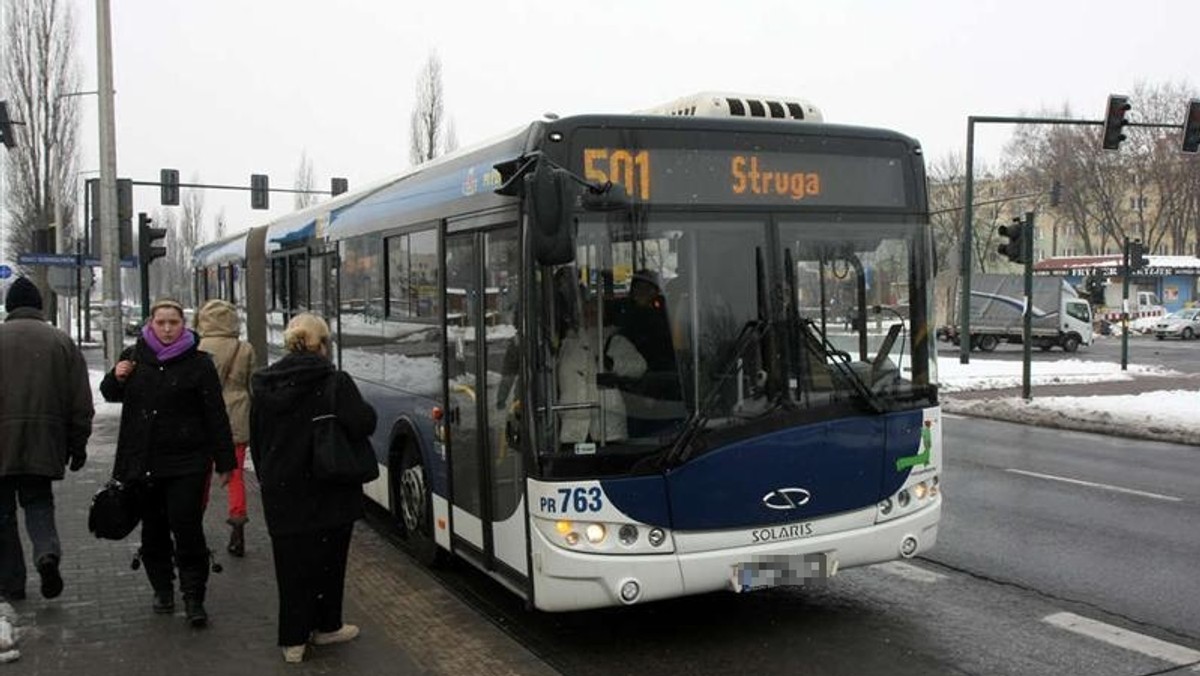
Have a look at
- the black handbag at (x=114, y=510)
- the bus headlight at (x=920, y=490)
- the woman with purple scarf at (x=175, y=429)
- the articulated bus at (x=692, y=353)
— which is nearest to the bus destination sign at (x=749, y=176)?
the articulated bus at (x=692, y=353)

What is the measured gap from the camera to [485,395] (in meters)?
5.79

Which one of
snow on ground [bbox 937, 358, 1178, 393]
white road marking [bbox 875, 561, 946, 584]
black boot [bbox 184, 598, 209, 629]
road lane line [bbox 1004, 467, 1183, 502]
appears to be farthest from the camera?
snow on ground [bbox 937, 358, 1178, 393]

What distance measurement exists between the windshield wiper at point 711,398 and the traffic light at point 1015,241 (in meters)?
14.8

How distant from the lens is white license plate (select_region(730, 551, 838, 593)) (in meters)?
5.09

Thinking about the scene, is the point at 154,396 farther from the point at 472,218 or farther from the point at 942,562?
the point at 942,562

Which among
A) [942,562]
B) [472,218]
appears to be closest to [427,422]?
[472,218]

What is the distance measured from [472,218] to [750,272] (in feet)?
5.60

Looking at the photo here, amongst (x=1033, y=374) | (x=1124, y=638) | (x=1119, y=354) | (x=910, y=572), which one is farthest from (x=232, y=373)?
(x=1119, y=354)

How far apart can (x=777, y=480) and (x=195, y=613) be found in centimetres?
318

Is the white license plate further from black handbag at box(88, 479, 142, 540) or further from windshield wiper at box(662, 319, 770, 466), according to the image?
black handbag at box(88, 479, 142, 540)

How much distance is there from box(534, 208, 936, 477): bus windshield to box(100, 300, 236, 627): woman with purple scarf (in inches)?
74.8

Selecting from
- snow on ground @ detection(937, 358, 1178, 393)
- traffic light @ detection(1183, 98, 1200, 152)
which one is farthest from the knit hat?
traffic light @ detection(1183, 98, 1200, 152)

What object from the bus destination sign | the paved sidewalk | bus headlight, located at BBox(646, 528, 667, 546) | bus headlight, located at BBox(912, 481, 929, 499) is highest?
the bus destination sign

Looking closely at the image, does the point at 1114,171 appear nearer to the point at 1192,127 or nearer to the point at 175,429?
the point at 1192,127
